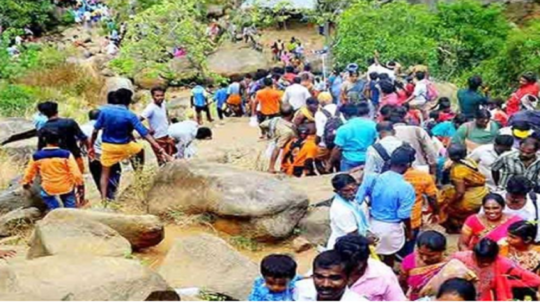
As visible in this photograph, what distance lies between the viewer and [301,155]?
10.2 meters

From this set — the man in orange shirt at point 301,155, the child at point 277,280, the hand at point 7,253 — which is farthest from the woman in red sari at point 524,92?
the child at point 277,280

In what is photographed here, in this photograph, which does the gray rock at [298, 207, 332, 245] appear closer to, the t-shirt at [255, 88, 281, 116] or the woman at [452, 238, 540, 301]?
the woman at [452, 238, 540, 301]

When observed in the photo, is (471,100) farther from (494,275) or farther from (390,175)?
(494,275)

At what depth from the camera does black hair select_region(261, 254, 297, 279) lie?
4.76 m

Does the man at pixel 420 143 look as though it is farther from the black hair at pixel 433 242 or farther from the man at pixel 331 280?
the man at pixel 331 280

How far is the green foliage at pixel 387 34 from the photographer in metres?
18.4

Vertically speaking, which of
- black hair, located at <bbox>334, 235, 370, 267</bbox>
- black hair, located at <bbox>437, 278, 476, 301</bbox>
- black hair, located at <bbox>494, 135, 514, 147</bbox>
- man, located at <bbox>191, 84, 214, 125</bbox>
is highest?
black hair, located at <bbox>437, 278, 476, 301</bbox>

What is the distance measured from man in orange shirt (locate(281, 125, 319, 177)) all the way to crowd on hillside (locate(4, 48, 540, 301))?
0.05ft

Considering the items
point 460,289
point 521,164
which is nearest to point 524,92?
point 521,164

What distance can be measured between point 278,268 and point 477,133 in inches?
177

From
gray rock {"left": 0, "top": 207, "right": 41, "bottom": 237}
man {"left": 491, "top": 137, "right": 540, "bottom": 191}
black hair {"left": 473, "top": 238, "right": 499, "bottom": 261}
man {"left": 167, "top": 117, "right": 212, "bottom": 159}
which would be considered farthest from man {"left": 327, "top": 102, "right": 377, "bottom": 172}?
black hair {"left": 473, "top": 238, "right": 499, "bottom": 261}

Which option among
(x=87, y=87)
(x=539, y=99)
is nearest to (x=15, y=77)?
(x=87, y=87)

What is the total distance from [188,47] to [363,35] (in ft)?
17.9

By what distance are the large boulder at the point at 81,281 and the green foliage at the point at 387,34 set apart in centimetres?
1331
